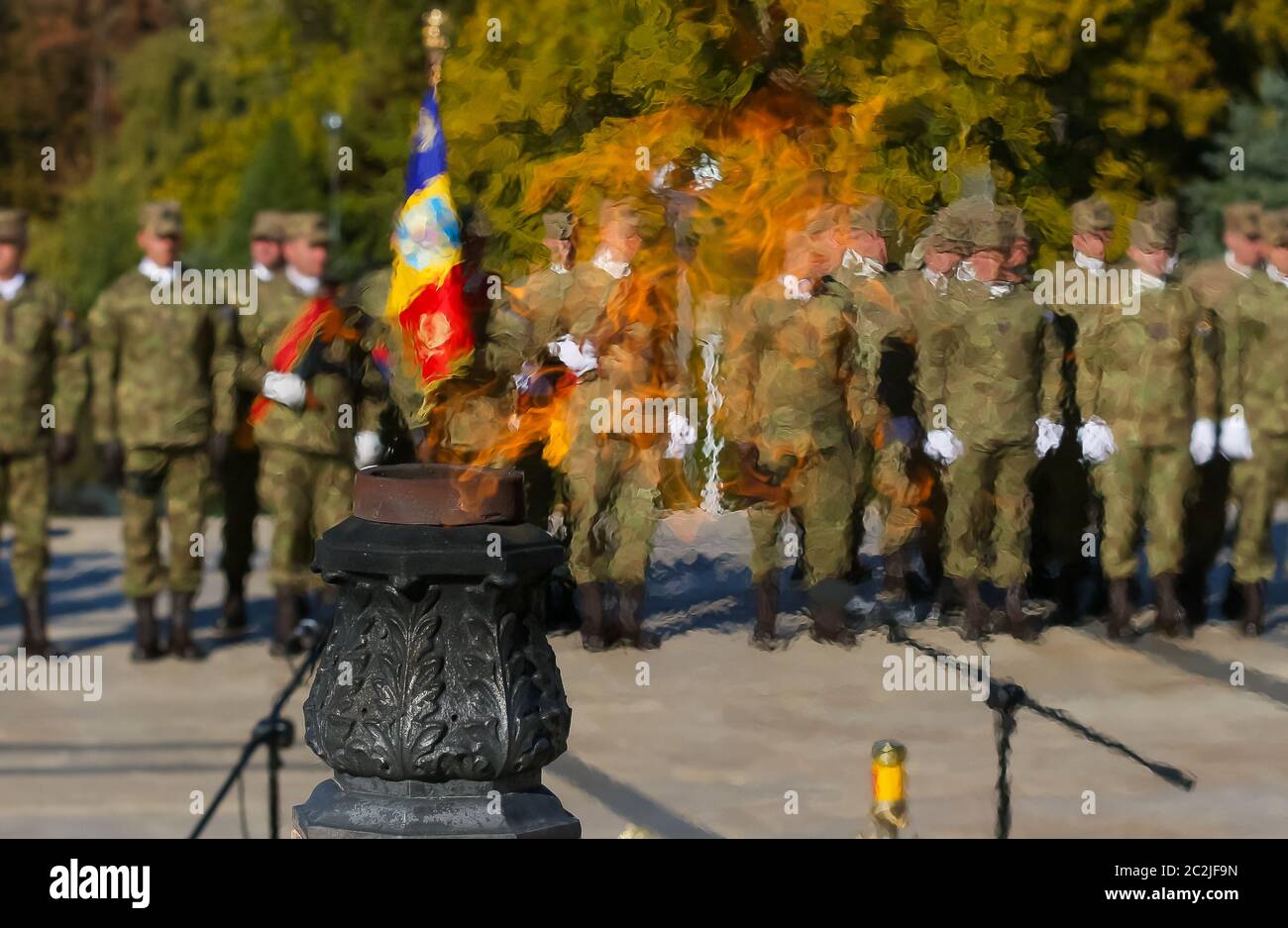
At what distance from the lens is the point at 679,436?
12312 mm

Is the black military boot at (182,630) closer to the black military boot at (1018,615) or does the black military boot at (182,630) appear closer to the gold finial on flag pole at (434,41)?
the black military boot at (1018,615)

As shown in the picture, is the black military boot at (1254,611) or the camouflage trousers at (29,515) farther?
the black military boot at (1254,611)

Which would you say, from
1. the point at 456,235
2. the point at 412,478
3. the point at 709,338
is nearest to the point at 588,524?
the point at 709,338

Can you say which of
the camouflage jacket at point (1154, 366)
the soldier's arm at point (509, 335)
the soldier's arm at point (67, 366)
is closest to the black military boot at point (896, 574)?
the camouflage jacket at point (1154, 366)

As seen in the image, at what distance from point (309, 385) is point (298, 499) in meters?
0.52

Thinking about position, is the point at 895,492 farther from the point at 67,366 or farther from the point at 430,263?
the point at 430,263

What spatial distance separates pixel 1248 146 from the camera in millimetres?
21406

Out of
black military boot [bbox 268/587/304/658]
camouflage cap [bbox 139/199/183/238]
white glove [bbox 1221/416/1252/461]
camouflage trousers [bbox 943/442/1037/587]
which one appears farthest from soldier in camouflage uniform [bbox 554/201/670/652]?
white glove [bbox 1221/416/1252/461]

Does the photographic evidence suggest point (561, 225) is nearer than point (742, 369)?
Yes

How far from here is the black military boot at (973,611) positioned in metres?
12.7

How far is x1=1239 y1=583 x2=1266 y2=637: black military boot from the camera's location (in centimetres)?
1303

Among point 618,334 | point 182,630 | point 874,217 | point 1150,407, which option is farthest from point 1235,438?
point 182,630
